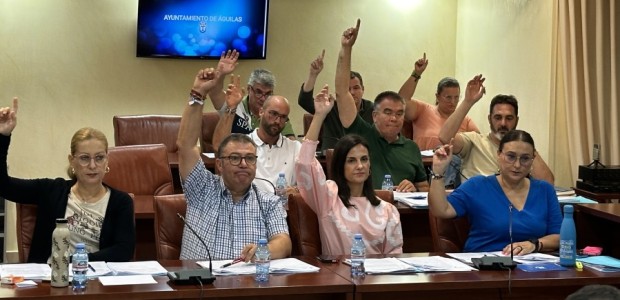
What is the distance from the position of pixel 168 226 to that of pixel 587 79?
3.58 m

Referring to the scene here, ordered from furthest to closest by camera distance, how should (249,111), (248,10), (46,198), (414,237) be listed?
(248,10), (249,111), (414,237), (46,198)

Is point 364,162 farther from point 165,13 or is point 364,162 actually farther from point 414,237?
point 165,13

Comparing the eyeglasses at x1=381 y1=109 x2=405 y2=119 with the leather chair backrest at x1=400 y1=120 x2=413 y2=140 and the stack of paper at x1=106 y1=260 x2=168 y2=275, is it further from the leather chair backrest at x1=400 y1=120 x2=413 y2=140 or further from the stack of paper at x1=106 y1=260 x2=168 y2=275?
the stack of paper at x1=106 y1=260 x2=168 y2=275

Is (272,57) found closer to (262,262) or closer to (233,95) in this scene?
(233,95)

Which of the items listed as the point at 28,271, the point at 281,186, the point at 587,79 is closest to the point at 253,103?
the point at 281,186

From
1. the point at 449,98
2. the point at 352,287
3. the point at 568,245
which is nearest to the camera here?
the point at 352,287

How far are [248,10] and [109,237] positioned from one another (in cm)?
447

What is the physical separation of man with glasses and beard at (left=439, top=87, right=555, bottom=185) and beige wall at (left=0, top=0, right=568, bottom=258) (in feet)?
4.40

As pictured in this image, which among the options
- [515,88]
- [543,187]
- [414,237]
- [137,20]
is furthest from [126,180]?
[515,88]

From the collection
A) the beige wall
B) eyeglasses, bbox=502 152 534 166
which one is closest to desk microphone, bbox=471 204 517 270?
eyeglasses, bbox=502 152 534 166

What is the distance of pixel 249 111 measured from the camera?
21.3 ft

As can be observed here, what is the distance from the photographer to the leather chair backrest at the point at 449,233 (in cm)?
439

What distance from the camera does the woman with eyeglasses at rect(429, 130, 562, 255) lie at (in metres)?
4.21

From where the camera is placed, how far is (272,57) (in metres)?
8.34
